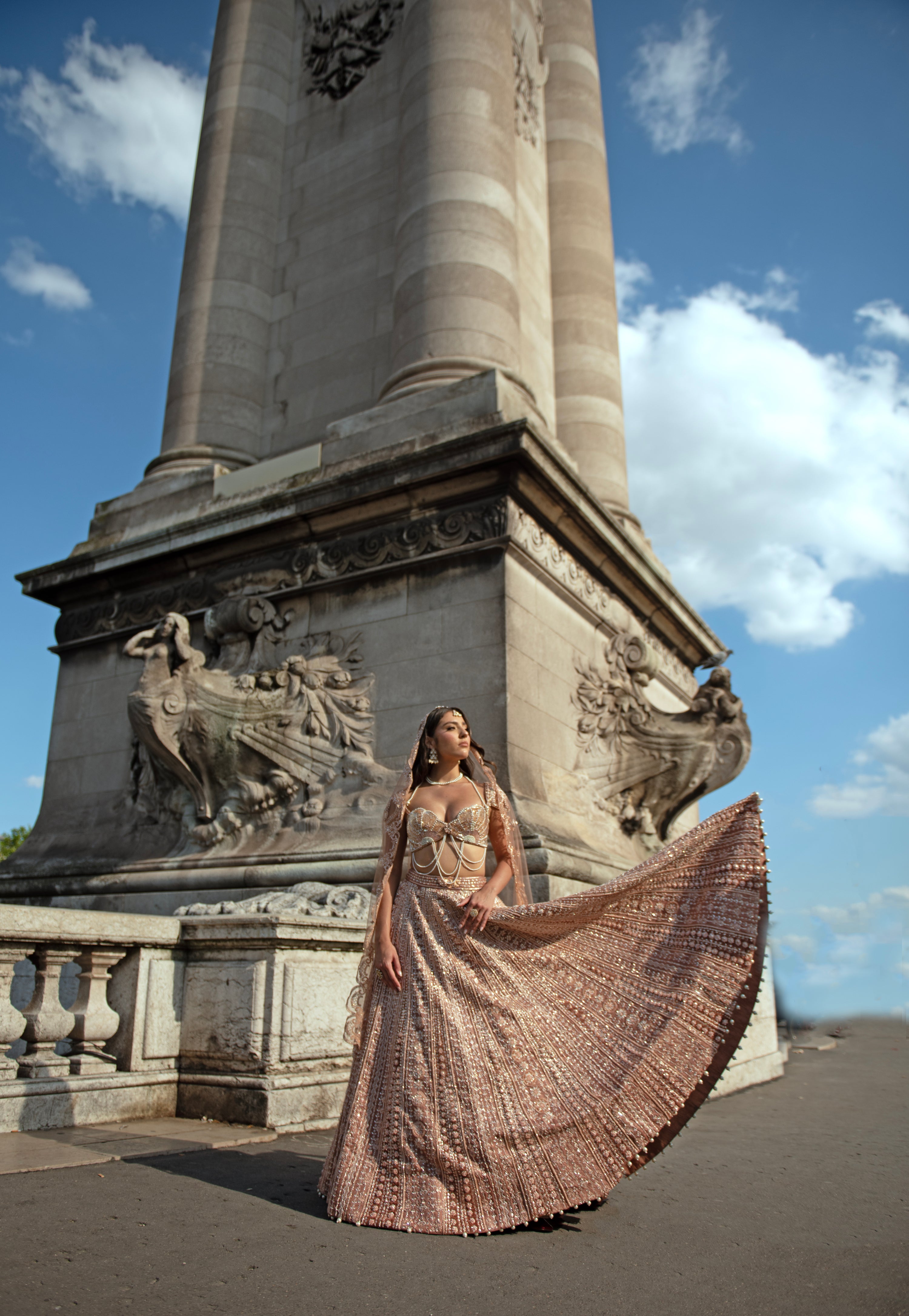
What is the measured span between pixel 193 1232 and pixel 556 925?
1.74 m

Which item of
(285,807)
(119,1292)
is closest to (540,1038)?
(119,1292)

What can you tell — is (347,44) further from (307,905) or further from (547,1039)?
(547,1039)

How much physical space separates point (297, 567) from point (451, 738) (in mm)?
5427

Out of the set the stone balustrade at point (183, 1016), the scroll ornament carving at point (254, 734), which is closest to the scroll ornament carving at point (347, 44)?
the scroll ornament carving at point (254, 734)

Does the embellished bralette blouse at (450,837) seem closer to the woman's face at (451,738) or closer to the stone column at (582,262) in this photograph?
the woman's face at (451,738)

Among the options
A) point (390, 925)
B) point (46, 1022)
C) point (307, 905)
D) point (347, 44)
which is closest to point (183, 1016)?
point (46, 1022)

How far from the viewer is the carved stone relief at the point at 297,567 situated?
859 centimetres

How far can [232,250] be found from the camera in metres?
12.9

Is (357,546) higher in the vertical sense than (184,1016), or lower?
higher

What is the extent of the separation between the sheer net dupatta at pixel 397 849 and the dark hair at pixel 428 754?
3cm

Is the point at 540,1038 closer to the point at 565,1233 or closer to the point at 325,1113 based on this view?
the point at 565,1233

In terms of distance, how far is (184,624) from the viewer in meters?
9.03

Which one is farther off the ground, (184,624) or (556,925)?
(184,624)

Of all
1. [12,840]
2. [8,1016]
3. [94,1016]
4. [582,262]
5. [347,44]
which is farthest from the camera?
[12,840]
